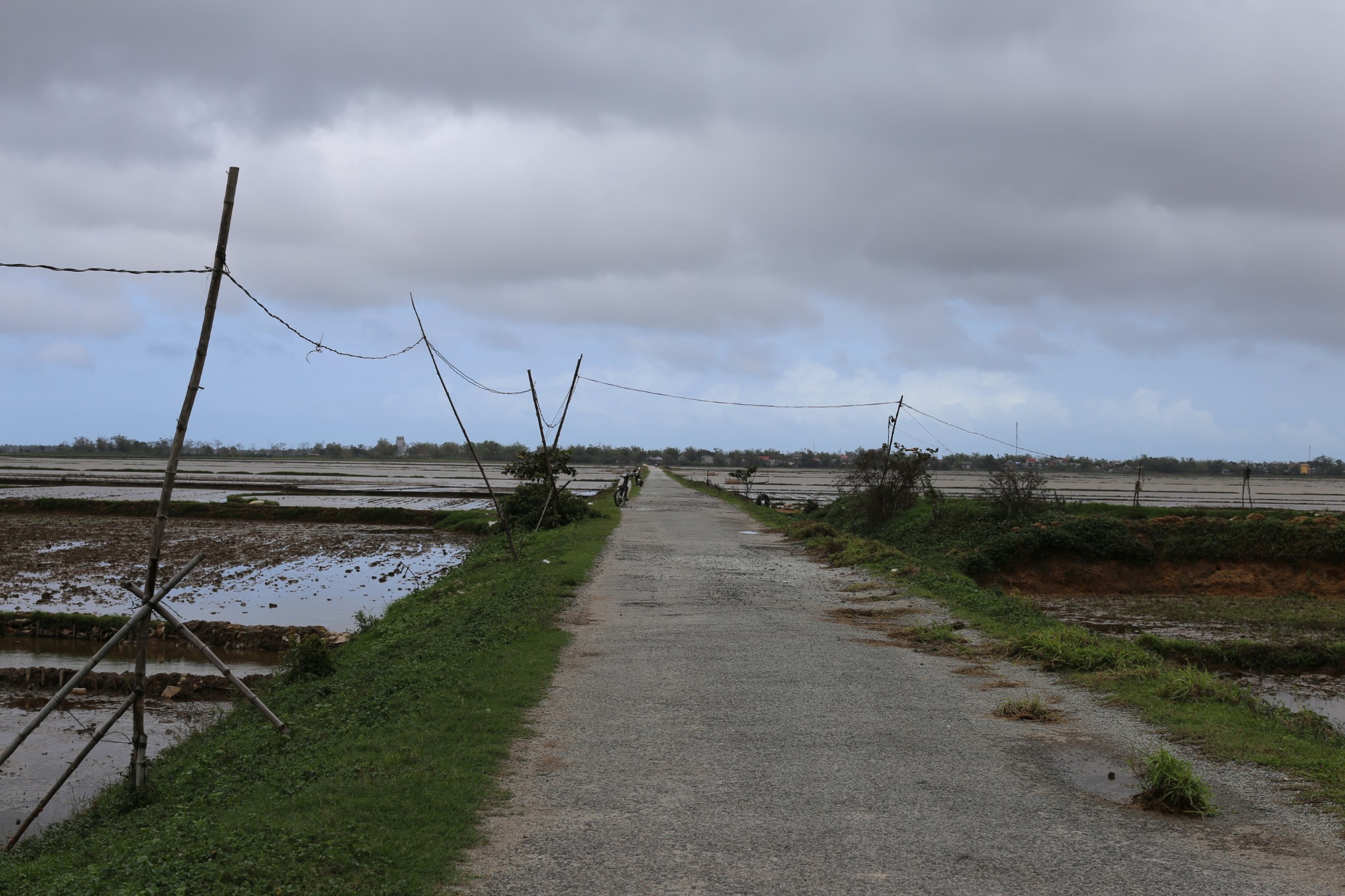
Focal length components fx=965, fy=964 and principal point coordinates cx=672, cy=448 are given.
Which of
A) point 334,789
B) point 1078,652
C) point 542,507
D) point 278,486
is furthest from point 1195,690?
point 278,486

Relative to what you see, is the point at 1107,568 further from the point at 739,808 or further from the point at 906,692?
the point at 739,808

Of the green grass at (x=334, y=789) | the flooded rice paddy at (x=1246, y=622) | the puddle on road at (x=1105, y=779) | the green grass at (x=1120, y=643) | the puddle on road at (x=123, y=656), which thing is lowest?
the puddle on road at (x=123, y=656)

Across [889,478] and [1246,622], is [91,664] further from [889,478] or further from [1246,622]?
[889,478]

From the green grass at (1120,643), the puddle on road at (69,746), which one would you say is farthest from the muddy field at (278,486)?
the puddle on road at (69,746)

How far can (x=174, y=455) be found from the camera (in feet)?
24.9

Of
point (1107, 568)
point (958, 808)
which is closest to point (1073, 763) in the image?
point (958, 808)

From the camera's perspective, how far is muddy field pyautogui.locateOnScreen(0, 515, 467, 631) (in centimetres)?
2044

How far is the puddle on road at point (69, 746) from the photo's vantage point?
29.7 ft

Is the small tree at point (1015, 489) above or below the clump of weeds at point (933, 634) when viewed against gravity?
above

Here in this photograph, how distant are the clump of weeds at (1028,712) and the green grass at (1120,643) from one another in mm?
739

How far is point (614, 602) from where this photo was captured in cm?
1473

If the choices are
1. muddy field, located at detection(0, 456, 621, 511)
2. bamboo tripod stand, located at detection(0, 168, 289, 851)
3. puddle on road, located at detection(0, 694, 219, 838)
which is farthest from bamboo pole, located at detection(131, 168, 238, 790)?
muddy field, located at detection(0, 456, 621, 511)

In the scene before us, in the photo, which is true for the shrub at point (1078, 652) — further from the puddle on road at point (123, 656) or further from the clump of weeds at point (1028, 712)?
the puddle on road at point (123, 656)

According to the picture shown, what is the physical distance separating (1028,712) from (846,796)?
287cm
